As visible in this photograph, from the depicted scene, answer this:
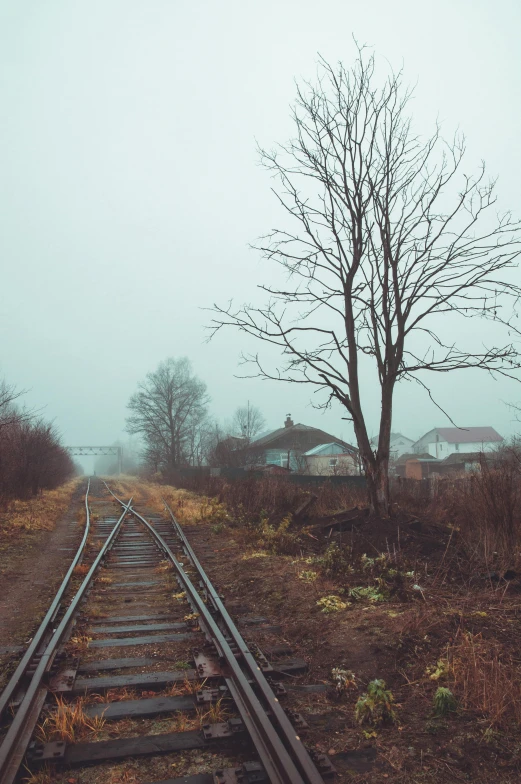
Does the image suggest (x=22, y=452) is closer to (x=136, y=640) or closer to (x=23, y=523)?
(x=23, y=523)

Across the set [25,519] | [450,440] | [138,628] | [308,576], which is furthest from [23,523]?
[450,440]

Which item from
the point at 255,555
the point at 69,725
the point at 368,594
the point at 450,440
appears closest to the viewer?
the point at 69,725

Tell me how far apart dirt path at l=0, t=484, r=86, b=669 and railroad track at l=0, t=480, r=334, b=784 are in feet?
1.20

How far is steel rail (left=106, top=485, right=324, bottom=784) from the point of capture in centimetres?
308

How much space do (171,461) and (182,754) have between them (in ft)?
168

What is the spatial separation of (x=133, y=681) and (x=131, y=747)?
1.04 metres

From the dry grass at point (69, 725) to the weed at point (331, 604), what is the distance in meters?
3.09

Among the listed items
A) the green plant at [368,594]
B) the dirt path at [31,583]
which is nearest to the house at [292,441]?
the dirt path at [31,583]

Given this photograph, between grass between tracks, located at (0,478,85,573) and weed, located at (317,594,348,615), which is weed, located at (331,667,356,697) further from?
grass between tracks, located at (0,478,85,573)

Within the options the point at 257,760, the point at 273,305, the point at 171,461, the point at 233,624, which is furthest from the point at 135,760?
the point at 171,461

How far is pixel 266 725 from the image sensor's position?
3.52 m

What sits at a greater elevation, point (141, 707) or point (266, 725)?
point (266, 725)

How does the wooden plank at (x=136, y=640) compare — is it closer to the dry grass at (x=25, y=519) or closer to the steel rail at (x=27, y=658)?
the steel rail at (x=27, y=658)

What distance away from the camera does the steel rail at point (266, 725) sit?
121 inches
